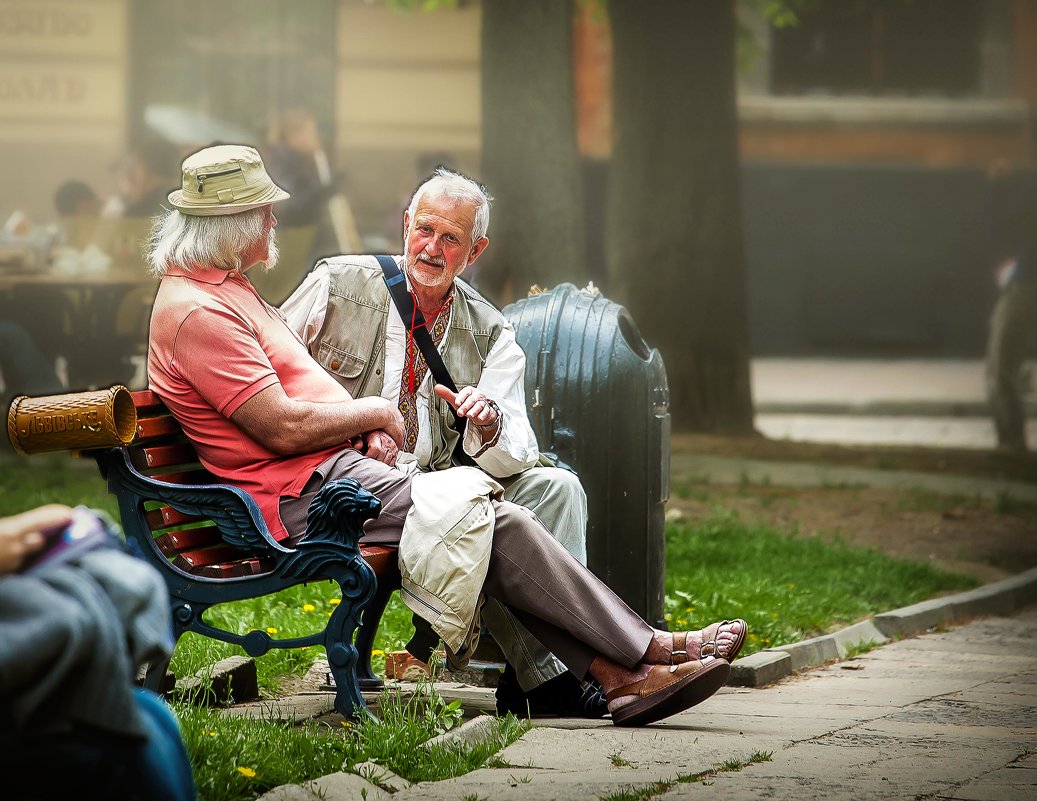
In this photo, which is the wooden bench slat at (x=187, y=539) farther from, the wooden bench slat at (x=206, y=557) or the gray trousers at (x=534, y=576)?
the gray trousers at (x=534, y=576)

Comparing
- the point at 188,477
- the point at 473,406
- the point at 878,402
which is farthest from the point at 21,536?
the point at 878,402

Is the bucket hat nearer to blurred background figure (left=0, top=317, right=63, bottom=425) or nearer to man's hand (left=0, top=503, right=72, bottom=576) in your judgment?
man's hand (left=0, top=503, right=72, bottom=576)

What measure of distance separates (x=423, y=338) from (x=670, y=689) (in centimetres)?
132

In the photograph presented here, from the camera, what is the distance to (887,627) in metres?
6.71

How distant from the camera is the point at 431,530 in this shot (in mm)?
4148

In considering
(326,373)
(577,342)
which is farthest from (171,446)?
(577,342)

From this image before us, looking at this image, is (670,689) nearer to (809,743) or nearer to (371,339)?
(809,743)

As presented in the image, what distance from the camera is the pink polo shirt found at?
417cm

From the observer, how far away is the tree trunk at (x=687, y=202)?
1221 centimetres

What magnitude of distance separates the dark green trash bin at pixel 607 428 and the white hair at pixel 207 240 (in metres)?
1.37

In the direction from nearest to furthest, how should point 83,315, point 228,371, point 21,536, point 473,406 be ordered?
point 21,536, point 228,371, point 473,406, point 83,315

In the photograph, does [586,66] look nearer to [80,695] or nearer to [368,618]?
[368,618]

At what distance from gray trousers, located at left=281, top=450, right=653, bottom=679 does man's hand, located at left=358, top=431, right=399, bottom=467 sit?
76 millimetres

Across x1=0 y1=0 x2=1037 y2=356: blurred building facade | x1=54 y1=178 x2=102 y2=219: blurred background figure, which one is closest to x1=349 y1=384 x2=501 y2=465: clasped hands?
x1=54 y1=178 x2=102 y2=219: blurred background figure
